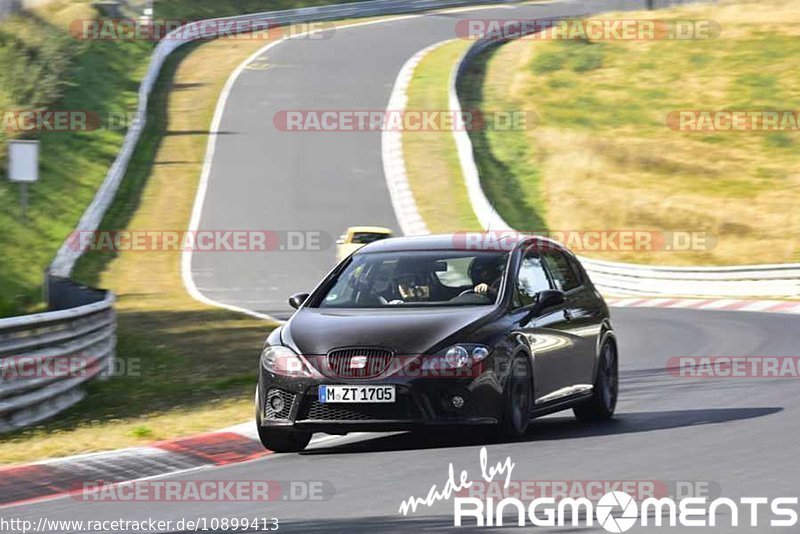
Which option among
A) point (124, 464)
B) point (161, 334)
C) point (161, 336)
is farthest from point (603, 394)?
point (161, 334)

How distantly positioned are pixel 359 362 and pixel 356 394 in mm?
210

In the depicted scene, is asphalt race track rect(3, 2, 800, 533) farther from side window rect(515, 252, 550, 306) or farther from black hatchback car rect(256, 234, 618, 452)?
side window rect(515, 252, 550, 306)

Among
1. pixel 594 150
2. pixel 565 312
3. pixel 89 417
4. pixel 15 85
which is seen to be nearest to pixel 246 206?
pixel 15 85

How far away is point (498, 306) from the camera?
11789 mm

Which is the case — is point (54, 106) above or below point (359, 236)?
below

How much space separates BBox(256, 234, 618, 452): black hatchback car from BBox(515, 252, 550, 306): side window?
11 millimetres

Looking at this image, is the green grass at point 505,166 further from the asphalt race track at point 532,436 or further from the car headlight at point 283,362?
the car headlight at point 283,362

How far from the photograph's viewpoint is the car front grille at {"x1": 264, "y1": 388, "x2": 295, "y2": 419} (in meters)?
11.3

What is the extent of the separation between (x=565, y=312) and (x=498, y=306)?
1.02 metres

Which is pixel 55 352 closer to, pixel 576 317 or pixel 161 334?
pixel 576 317

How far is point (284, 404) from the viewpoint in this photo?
37.2 ft

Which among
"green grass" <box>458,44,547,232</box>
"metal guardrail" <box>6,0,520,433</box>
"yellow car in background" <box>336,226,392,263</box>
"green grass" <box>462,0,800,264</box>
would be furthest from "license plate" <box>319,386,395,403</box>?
"green grass" <box>458,44,547,232</box>

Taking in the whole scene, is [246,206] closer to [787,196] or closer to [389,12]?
[787,196]

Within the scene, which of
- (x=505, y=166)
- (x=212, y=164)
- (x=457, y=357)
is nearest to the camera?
(x=457, y=357)
